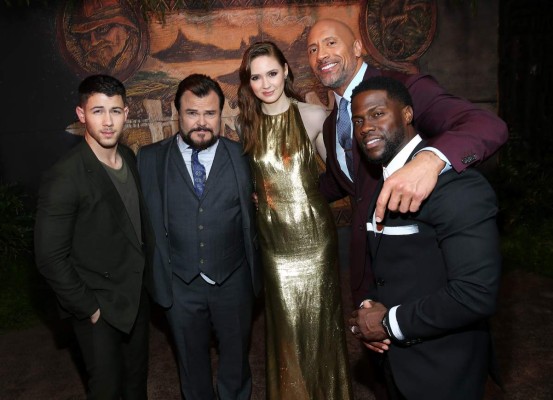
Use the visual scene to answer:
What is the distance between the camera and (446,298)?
172 cm

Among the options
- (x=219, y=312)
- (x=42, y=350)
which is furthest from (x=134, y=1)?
(x=219, y=312)

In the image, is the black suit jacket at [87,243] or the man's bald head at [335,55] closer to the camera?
the black suit jacket at [87,243]

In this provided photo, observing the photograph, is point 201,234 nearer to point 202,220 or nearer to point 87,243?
point 202,220

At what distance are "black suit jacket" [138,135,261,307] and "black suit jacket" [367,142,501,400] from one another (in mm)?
1163

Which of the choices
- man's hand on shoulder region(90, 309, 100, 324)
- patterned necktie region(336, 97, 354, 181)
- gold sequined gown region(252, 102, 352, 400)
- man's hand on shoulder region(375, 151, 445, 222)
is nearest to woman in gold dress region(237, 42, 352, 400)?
gold sequined gown region(252, 102, 352, 400)

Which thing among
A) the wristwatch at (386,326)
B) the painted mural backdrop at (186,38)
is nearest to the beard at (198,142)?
the wristwatch at (386,326)

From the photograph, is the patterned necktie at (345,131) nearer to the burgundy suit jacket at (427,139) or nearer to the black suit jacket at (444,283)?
the burgundy suit jacket at (427,139)

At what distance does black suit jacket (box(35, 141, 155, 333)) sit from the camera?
258cm

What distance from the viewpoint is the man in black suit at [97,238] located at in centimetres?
260

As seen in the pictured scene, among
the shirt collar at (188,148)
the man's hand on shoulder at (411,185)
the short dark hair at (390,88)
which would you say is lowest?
the man's hand on shoulder at (411,185)

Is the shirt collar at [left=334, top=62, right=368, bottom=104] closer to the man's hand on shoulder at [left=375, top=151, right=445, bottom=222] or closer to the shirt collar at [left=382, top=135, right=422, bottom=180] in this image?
the shirt collar at [left=382, top=135, right=422, bottom=180]

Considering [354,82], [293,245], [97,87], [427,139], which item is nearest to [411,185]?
[427,139]

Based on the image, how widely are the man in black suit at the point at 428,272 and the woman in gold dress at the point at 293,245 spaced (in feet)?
3.60

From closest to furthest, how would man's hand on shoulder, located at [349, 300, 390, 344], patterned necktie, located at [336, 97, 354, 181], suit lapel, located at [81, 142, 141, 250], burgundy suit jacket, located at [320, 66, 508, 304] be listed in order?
1. burgundy suit jacket, located at [320, 66, 508, 304]
2. man's hand on shoulder, located at [349, 300, 390, 344]
3. suit lapel, located at [81, 142, 141, 250]
4. patterned necktie, located at [336, 97, 354, 181]
